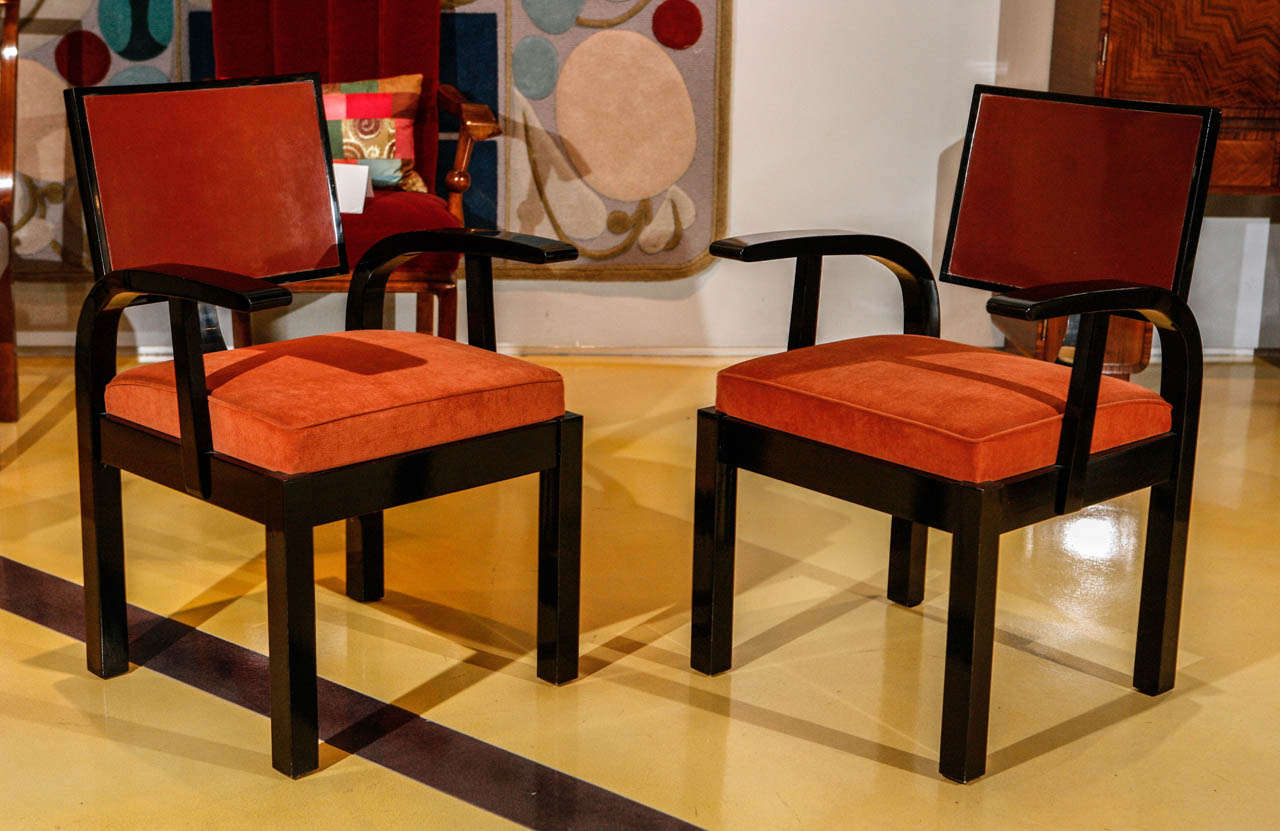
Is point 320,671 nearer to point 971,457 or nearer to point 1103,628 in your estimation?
point 971,457

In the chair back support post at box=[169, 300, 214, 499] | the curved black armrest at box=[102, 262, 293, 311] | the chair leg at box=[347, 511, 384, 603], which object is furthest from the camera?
the chair leg at box=[347, 511, 384, 603]

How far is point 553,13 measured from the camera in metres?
3.99

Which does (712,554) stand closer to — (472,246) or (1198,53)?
(472,246)

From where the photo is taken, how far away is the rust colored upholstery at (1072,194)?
2021 millimetres

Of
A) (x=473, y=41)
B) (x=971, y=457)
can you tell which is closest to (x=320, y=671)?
(x=971, y=457)

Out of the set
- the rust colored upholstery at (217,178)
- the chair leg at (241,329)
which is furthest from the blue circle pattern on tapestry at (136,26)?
the rust colored upholstery at (217,178)

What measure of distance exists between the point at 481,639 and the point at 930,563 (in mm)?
865

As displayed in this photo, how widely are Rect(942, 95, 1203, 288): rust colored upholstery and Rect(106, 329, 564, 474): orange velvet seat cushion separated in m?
0.77

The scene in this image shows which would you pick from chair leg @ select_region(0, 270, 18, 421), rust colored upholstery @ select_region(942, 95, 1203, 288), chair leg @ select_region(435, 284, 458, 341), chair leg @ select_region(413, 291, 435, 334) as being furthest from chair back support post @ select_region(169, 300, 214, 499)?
chair leg @ select_region(0, 270, 18, 421)

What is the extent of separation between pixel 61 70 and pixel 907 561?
9.57ft

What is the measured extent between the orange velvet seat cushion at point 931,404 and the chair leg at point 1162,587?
111 millimetres

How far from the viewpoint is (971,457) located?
1639 mm

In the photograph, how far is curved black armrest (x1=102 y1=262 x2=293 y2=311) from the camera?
1.59 m

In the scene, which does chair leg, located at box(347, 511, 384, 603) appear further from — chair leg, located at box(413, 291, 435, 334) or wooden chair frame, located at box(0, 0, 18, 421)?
wooden chair frame, located at box(0, 0, 18, 421)
